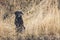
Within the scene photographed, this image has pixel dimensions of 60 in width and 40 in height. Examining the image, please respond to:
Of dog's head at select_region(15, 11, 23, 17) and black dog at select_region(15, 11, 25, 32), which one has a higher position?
dog's head at select_region(15, 11, 23, 17)

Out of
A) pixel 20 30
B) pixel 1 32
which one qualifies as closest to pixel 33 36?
pixel 20 30

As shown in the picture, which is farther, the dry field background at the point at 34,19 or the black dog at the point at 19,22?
the black dog at the point at 19,22

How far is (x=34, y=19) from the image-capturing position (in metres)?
5.67

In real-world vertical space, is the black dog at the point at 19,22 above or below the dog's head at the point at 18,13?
below

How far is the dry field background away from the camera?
554cm

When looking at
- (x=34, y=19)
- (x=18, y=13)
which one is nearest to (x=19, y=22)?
(x=18, y=13)

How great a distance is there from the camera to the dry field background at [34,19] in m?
5.54

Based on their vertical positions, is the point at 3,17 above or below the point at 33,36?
above

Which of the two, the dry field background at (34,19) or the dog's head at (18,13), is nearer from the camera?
the dry field background at (34,19)

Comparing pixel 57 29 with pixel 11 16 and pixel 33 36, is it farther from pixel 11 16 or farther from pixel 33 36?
pixel 11 16

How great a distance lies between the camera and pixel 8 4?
19.1 ft

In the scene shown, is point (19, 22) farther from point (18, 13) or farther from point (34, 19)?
point (34, 19)

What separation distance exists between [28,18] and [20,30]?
0.31 m

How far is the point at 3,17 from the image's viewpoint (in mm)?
5746
